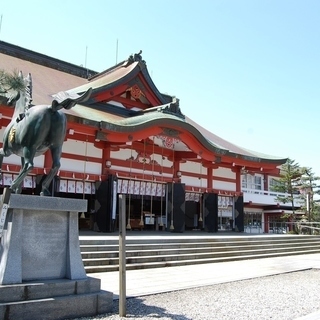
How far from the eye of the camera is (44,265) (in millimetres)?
5125

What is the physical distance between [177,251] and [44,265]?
6806 millimetres

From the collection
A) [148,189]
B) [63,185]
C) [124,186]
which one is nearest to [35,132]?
[63,185]

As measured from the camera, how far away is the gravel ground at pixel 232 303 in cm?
532

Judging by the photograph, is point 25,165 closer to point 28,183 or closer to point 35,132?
point 35,132

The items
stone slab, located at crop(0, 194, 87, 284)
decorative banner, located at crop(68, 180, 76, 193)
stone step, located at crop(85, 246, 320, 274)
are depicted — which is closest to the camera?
stone slab, located at crop(0, 194, 87, 284)

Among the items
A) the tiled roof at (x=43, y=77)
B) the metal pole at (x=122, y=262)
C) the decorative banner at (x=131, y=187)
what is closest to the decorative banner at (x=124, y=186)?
the decorative banner at (x=131, y=187)

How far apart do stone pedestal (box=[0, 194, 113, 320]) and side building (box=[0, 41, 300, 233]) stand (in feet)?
24.4

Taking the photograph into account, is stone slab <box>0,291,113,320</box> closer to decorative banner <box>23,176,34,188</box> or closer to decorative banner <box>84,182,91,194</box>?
decorative banner <box>23,176,34,188</box>

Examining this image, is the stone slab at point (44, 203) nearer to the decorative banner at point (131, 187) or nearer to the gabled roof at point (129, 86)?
the decorative banner at point (131, 187)

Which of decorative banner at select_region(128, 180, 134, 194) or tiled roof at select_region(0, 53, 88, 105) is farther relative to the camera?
decorative banner at select_region(128, 180, 134, 194)

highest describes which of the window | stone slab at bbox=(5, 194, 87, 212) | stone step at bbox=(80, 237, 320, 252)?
the window

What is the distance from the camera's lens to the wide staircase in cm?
935

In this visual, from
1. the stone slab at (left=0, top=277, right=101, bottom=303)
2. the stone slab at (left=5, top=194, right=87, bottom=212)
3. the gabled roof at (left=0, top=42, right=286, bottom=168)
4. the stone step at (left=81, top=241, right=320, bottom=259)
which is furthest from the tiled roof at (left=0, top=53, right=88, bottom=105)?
the stone slab at (left=0, top=277, right=101, bottom=303)

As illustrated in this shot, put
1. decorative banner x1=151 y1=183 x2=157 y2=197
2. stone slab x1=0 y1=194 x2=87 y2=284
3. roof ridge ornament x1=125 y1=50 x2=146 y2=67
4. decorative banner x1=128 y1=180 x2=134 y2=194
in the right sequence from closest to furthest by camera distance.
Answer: stone slab x1=0 y1=194 x2=87 y2=284 < decorative banner x1=128 y1=180 x2=134 y2=194 < decorative banner x1=151 y1=183 x2=157 y2=197 < roof ridge ornament x1=125 y1=50 x2=146 y2=67
